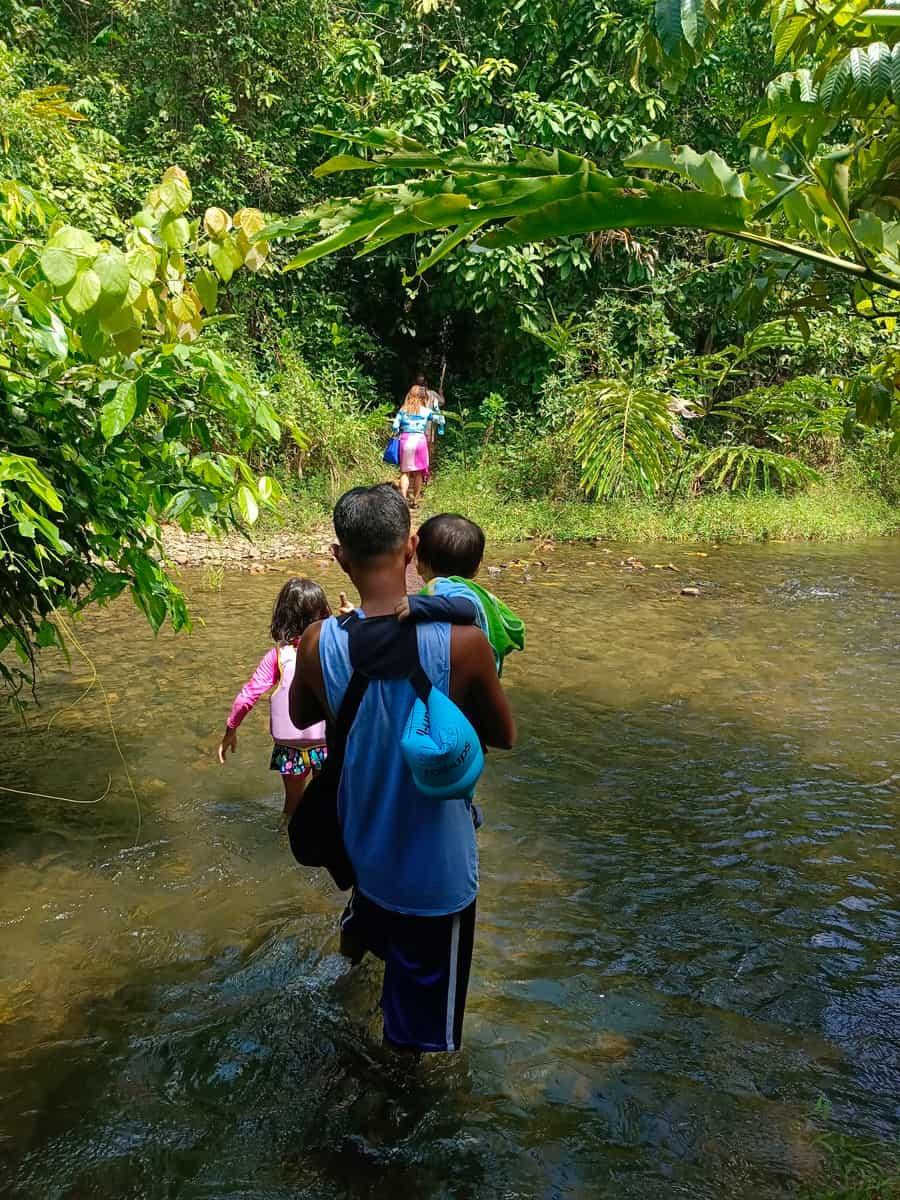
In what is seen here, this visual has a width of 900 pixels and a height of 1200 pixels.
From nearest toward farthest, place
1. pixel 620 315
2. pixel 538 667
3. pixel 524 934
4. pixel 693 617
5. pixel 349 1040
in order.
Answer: pixel 349 1040, pixel 524 934, pixel 538 667, pixel 693 617, pixel 620 315

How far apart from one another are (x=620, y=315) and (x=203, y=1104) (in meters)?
12.4

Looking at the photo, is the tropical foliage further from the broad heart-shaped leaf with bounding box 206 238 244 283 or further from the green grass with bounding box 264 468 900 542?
the green grass with bounding box 264 468 900 542

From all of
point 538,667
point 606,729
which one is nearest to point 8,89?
point 538,667

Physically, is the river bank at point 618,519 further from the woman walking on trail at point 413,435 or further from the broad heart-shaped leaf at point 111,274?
the broad heart-shaped leaf at point 111,274

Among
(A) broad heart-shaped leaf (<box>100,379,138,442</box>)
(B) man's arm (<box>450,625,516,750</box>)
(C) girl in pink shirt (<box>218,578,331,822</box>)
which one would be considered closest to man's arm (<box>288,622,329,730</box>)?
(B) man's arm (<box>450,625,516,750</box>)

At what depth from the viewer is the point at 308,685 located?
226cm

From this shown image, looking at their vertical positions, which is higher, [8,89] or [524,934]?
[8,89]

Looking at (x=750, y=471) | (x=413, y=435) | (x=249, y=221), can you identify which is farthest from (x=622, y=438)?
(x=249, y=221)

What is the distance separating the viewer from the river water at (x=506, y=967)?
2232 millimetres

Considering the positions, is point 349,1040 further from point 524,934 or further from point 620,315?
point 620,315

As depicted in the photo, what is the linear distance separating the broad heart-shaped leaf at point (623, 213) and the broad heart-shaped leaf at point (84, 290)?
78cm

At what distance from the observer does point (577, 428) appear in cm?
1117

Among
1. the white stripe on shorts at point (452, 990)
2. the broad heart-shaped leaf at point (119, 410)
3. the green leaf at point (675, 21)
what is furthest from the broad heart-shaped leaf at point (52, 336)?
the white stripe on shorts at point (452, 990)

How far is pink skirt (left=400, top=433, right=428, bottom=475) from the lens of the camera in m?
10.5
